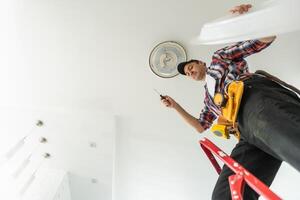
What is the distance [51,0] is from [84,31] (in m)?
0.35

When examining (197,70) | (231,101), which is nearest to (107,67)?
(197,70)

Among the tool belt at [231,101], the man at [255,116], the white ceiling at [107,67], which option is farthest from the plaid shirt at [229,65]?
the white ceiling at [107,67]

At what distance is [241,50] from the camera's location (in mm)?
1905

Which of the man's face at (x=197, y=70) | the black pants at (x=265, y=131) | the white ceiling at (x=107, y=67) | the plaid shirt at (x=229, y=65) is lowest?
the black pants at (x=265, y=131)

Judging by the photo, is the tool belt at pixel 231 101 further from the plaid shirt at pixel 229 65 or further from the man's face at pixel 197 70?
the man's face at pixel 197 70

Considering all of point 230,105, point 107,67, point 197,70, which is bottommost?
point 230,105

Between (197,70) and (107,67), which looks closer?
(197,70)

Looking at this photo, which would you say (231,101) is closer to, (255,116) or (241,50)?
(255,116)

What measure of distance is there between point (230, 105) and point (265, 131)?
1.02 ft

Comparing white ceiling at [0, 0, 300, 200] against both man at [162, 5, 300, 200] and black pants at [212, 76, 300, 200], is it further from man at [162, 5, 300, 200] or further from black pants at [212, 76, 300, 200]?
black pants at [212, 76, 300, 200]

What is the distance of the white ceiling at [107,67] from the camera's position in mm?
2465

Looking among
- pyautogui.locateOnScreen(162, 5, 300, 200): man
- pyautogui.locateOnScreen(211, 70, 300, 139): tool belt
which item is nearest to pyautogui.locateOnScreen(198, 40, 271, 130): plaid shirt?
pyautogui.locateOnScreen(162, 5, 300, 200): man

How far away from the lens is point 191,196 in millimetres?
2861

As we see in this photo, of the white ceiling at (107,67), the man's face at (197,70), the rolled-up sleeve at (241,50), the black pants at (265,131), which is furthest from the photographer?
the white ceiling at (107,67)
